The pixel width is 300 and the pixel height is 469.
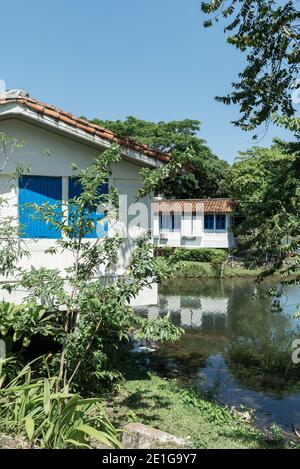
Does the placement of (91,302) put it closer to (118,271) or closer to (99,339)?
(99,339)

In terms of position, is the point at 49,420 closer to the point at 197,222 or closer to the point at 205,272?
the point at 205,272

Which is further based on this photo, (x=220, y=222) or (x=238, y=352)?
(x=220, y=222)

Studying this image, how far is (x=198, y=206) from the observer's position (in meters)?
37.0

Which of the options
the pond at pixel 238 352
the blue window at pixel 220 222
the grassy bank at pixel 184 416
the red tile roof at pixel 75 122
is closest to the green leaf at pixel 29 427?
the grassy bank at pixel 184 416

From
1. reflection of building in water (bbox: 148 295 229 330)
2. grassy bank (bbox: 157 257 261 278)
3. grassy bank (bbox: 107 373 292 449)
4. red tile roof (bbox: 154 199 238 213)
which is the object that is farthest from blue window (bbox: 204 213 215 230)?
grassy bank (bbox: 107 373 292 449)

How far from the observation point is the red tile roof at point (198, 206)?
3541cm

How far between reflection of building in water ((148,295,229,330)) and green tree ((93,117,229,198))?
658 inches

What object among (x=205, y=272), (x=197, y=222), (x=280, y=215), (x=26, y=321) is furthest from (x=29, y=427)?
(x=197, y=222)

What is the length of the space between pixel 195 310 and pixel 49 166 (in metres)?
12.6

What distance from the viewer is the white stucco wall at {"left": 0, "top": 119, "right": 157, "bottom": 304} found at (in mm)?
9062

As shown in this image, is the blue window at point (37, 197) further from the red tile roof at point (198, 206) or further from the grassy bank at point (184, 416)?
the red tile roof at point (198, 206)

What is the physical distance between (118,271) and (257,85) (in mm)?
5056

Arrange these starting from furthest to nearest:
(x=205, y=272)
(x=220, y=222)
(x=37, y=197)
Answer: (x=220, y=222), (x=205, y=272), (x=37, y=197)
